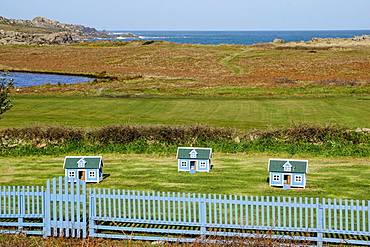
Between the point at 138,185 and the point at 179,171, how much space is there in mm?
2919

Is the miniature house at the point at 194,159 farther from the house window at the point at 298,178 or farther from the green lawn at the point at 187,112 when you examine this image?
the green lawn at the point at 187,112

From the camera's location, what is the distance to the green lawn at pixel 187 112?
38469 millimetres

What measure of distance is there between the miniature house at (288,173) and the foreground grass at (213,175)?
0.35 metres

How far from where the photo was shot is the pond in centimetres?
8258

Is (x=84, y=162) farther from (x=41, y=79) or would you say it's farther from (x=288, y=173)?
(x=41, y=79)

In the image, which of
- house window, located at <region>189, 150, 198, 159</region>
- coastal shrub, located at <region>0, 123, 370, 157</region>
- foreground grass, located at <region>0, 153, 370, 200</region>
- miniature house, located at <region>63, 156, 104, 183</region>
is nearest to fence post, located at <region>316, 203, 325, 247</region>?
foreground grass, located at <region>0, 153, 370, 200</region>

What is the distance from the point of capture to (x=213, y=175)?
23.2 metres

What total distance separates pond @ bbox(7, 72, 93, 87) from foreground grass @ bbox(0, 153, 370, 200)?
56.2 m

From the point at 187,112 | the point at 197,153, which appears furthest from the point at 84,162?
the point at 187,112

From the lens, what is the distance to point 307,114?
138ft

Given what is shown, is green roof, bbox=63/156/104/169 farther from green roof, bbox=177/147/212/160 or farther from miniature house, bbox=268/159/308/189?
miniature house, bbox=268/159/308/189

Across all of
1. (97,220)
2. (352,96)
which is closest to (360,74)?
(352,96)

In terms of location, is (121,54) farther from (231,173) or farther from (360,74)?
(231,173)

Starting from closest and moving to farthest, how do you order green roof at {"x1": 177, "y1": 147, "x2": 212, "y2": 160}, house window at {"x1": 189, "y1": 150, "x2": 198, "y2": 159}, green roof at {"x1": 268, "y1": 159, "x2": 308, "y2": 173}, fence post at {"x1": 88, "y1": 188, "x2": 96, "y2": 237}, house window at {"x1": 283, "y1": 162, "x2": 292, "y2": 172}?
fence post at {"x1": 88, "y1": 188, "x2": 96, "y2": 237} → green roof at {"x1": 268, "y1": 159, "x2": 308, "y2": 173} → house window at {"x1": 283, "y1": 162, "x2": 292, "y2": 172} → green roof at {"x1": 177, "y1": 147, "x2": 212, "y2": 160} → house window at {"x1": 189, "y1": 150, "x2": 198, "y2": 159}
